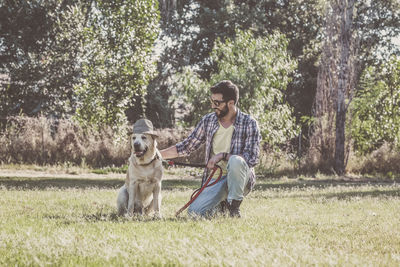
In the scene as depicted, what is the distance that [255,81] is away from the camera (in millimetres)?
14102

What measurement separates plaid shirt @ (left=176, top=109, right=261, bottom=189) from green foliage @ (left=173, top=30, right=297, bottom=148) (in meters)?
8.28

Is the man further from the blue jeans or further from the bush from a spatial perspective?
the bush

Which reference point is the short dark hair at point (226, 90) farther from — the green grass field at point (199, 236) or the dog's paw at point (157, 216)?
the dog's paw at point (157, 216)

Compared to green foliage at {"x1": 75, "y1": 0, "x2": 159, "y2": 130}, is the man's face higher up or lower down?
lower down

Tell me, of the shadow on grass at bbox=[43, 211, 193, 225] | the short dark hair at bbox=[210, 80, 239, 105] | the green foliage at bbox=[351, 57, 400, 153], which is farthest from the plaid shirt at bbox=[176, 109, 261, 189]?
the green foliage at bbox=[351, 57, 400, 153]

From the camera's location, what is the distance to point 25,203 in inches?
259

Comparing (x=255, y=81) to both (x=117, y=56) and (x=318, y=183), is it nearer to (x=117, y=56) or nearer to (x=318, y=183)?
(x=318, y=183)

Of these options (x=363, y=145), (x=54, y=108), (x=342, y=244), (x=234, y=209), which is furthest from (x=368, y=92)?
(x=342, y=244)

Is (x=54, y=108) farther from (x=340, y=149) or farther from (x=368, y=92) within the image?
(x=368, y=92)

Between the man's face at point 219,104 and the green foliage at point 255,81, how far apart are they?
8.45 metres

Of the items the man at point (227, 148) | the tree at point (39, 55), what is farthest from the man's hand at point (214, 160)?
the tree at point (39, 55)

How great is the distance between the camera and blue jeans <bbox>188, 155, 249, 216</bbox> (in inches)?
203

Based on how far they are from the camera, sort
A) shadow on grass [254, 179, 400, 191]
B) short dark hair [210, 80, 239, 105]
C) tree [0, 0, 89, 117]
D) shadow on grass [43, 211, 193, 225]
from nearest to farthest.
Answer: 1. shadow on grass [43, 211, 193, 225]
2. short dark hair [210, 80, 239, 105]
3. shadow on grass [254, 179, 400, 191]
4. tree [0, 0, 89, 117]

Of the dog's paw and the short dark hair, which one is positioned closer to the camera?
the dog's paw
